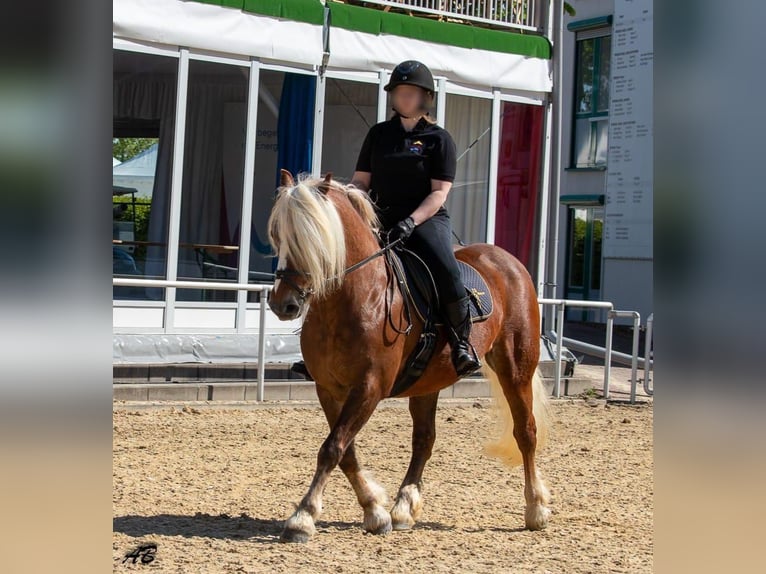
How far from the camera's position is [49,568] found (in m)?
1.53

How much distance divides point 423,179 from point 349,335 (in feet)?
3.78

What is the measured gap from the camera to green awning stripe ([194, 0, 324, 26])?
1328 centimetres

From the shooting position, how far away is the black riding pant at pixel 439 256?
20.3 feet

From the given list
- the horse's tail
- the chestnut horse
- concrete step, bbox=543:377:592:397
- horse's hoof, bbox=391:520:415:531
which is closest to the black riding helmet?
the chestnut horse

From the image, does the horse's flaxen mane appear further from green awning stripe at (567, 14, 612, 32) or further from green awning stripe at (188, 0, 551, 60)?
green awning stripe at (567, 14, 612, 32)

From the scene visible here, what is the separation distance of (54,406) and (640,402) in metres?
12.9

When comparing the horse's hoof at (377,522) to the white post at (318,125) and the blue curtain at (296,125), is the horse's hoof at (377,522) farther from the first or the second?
the blue curtain at (296,125)

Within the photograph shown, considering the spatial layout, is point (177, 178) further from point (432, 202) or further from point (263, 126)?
point (432, 202)

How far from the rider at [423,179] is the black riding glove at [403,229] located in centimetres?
8

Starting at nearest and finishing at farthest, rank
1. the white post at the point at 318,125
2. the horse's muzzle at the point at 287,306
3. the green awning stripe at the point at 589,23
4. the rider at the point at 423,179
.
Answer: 1. the horse's muzzle at the point at 287,306
2. the rider at the point at 423,179
3. the white post at the point at 318,125
4. the green awning stripe at the point at 589,23

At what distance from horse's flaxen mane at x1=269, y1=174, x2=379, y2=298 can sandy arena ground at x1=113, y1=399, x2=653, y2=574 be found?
1.42m

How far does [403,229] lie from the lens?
5.95m

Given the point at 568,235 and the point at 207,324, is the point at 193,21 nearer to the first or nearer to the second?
the point at 207,324

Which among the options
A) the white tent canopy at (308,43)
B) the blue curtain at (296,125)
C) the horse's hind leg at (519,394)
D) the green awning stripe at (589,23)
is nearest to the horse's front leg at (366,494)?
the horse's hind leg at (519,394)
